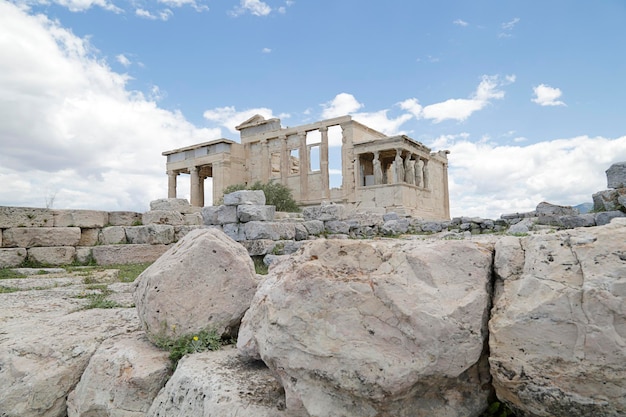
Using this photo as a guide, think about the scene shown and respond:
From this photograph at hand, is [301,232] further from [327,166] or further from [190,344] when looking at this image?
[327,166]

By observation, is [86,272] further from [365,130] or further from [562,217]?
[365,130]

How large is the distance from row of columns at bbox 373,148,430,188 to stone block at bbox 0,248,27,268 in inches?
667

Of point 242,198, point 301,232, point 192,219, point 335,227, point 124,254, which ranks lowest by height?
point 124,254

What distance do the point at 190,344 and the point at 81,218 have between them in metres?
9.29

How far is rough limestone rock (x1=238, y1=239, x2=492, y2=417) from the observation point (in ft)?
6.23

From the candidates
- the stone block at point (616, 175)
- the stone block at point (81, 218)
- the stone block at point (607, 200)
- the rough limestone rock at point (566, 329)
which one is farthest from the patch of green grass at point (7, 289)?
the stone block at point (616, 175)

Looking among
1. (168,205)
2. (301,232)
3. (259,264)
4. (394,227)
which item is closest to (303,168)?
(168,205)

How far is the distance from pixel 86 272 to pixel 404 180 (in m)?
18.3

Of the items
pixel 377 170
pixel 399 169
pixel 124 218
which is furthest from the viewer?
pixel 377 170

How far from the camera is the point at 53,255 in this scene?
32.3 ft

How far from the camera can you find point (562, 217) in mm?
10250

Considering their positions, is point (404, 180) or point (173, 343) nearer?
point (173, 343)

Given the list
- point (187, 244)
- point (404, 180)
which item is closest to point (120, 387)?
point (187, 244)

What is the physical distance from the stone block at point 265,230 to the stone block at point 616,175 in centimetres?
802
